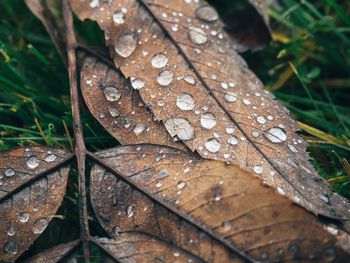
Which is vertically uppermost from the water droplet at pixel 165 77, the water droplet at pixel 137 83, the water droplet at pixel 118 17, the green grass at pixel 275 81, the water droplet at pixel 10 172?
the water droplet at pixel 118 17

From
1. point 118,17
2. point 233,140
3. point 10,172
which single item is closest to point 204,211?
point 233,140

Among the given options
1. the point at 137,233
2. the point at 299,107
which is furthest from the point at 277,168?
the point at 299,107

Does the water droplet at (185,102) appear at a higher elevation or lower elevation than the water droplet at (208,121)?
higher

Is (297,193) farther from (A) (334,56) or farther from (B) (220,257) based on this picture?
(A) (334,56)

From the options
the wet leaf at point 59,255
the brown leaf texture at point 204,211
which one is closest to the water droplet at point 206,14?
the brown leaf texture at point 204,211

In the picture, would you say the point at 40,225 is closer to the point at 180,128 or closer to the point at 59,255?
the point at 59,255

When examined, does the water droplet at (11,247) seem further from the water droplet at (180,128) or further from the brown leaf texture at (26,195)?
the water droplet at (180,128)
